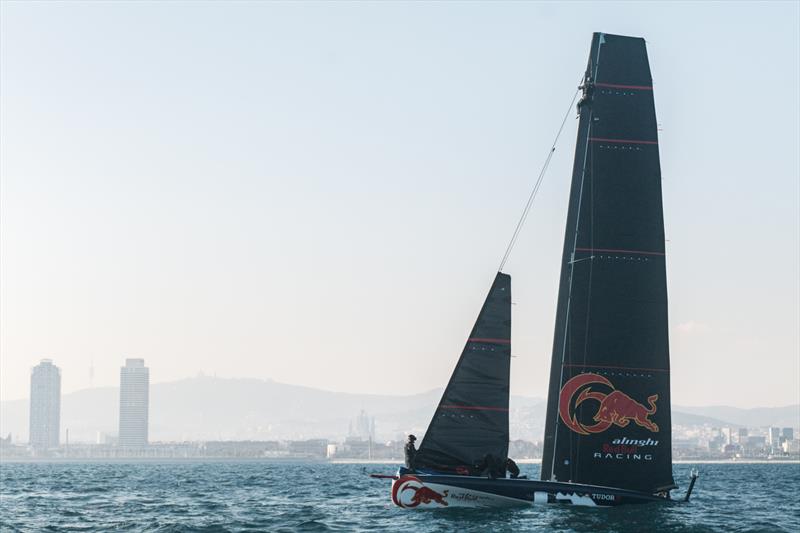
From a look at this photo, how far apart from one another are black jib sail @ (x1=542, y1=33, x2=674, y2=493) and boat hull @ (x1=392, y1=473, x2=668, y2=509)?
76 cm

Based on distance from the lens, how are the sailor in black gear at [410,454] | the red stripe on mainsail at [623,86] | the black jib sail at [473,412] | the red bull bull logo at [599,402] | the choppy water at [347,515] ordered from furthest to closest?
the sailor in black gear at [410,454] < the black jib sail at [473,412] < the red stripe on mainsail at [623,86] < the red bull bull logo at [599,402] < the choppy water at [347,515]

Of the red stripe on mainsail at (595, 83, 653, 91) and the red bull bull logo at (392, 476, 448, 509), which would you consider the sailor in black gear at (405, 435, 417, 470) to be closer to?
the red bull bull logo at (392, 476, 448, 509)

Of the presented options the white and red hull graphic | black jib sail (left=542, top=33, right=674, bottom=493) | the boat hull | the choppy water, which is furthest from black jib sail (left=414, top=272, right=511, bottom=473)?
the choppy water

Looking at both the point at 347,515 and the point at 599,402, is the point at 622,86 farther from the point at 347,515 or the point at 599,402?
the point at 347,515

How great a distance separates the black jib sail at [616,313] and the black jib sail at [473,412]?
65.3 inches

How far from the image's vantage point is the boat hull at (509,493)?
119ft

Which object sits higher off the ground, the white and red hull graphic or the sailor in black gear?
the sailor in black gear

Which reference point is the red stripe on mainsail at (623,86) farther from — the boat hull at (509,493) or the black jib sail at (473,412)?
the boat hull at (509,493)

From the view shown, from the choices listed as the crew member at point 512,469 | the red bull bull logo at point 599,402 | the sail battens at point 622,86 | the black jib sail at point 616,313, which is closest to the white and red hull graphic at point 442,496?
the crew member at point 512,469

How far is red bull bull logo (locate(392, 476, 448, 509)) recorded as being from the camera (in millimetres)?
36859

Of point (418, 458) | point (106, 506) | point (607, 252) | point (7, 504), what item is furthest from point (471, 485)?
point (7, 504)

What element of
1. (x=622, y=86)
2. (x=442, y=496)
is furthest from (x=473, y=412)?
(x=622, y=86)

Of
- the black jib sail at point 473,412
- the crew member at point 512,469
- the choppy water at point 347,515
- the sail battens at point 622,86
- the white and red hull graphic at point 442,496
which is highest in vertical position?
the sail battens at point 622,86

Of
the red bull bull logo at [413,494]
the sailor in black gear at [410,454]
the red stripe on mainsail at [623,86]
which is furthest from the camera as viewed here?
the sailor in black gear at [410,454]
